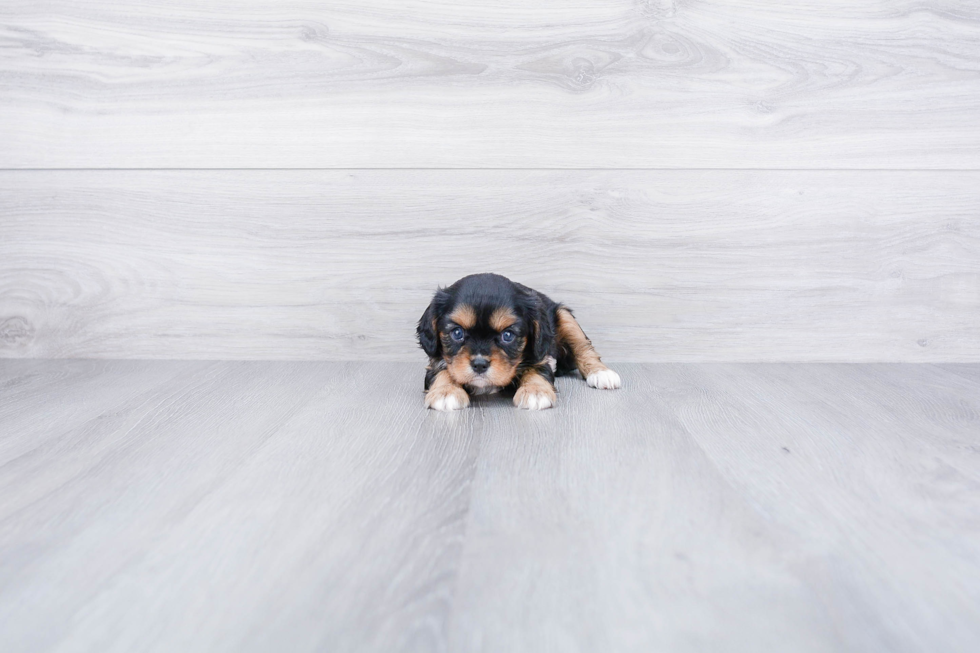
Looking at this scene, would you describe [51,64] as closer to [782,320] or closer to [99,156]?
[99,156]

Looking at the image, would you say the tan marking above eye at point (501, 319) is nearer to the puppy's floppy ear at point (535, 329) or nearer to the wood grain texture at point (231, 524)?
the puppy's floppy ear at point (535, 329)

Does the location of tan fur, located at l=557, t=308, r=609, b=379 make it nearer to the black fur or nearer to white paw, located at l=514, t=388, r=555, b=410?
the black fur

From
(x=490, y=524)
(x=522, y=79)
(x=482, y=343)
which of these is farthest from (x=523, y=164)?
(x=490, y=524)

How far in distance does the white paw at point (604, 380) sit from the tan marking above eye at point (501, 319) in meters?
0.36

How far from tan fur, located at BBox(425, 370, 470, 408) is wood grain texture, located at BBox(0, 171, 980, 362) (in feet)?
1.67

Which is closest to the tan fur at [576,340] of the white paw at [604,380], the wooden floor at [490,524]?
the white paw at [604,380]

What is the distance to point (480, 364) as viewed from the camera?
1.72 metres

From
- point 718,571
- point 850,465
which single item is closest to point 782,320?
point 850,465

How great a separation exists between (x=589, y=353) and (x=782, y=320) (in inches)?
29.2

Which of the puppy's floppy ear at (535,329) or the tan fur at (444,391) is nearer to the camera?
the tan fur at (444,391)

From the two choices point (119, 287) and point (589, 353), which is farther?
point (119, 287)

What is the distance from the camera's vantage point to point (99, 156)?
2240mm

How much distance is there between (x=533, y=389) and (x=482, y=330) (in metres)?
0.22

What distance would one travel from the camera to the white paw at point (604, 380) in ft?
6.25
